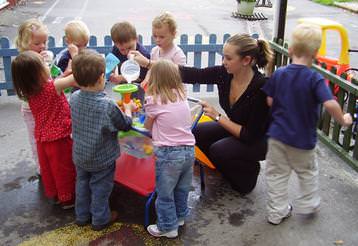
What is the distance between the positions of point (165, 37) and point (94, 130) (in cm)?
135

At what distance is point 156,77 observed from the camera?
8.87 ft

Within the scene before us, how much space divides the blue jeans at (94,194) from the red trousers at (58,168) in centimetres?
24

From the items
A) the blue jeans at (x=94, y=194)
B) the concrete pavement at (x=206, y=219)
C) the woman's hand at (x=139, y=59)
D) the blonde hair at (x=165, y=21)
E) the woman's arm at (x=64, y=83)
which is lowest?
the concrete pavement at (x=206, y=219)

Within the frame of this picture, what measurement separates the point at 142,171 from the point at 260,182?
3.66ft

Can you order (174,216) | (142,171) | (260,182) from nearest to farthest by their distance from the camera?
(174,216) < (142,171) < (260,182)

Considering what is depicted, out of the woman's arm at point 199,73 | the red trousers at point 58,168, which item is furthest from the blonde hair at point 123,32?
the red trousers at point 58,168

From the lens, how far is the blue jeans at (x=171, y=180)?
9.10ft

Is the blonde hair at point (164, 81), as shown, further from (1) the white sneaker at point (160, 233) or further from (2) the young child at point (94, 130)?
(1) the white sneaker at point (160, 233)

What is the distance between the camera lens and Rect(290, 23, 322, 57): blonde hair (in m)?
2.68

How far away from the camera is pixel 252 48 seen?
3.17 meters

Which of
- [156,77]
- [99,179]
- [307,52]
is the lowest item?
[99,179]

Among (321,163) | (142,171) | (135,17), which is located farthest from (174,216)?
(135,17)

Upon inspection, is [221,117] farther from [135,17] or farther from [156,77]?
[135,17]

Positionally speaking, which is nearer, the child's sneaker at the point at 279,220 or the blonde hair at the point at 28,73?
the blonde hair at the point at 28,73
